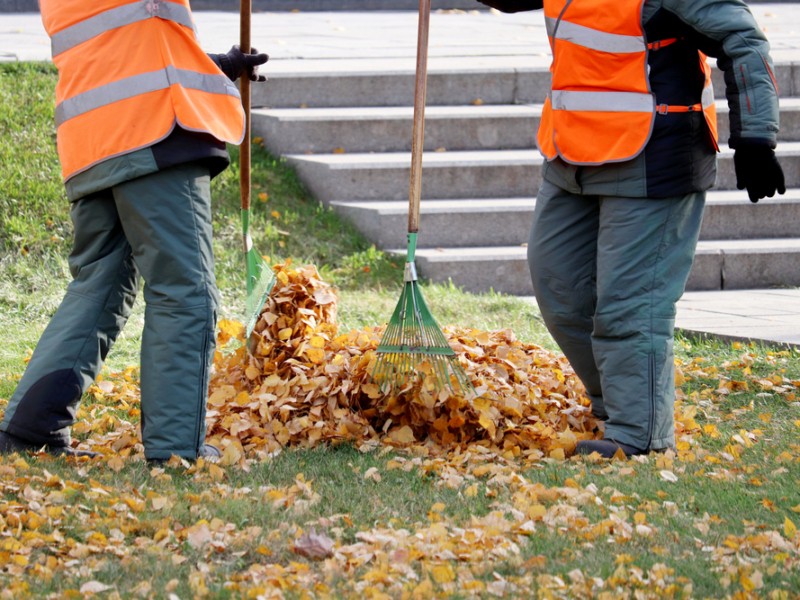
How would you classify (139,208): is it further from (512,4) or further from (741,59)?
(741,59)

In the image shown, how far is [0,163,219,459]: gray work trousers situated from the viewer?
3865 millimetres

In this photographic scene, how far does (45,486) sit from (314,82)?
5157mm

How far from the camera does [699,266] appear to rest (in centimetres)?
732

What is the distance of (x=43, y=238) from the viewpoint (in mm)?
6871

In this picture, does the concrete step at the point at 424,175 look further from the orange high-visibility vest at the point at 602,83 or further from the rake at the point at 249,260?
the orange high-visibility vest at the point at 602,83

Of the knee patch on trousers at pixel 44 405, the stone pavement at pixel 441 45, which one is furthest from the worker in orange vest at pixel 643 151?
the stone pavement at pixel 441 45

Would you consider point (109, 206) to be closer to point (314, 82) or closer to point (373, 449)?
point (373, 449)

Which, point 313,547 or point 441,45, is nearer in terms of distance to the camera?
point 313,547

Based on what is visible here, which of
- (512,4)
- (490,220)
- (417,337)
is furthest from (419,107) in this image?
(490,220)

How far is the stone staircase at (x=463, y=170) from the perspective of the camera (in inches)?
291

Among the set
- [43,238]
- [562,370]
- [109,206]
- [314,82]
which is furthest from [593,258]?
[314,82]

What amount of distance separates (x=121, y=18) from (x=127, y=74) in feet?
0.57

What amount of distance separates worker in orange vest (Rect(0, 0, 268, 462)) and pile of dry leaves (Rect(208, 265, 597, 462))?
0.39 meters

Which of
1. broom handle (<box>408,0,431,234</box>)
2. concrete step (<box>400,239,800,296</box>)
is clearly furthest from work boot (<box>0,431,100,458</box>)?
concrete step (<box>400,239,800,296</box>)
